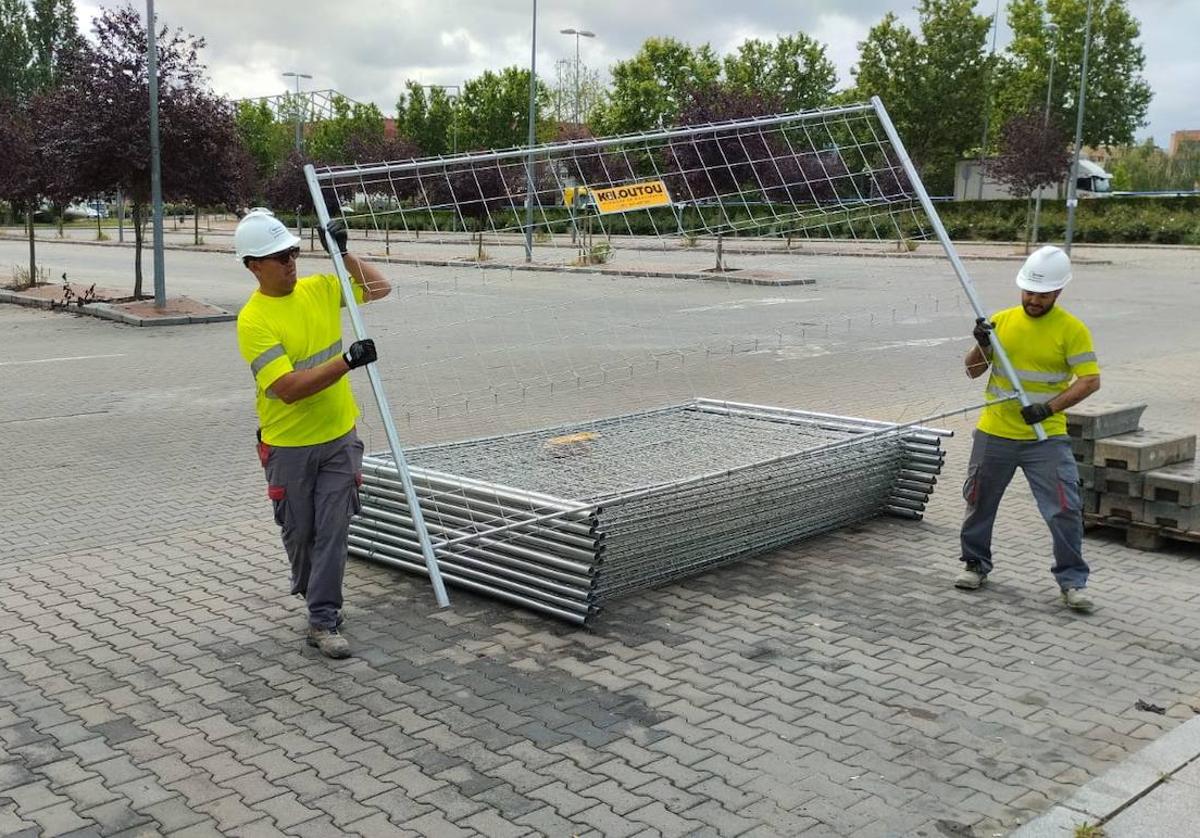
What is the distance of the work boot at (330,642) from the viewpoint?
495 centimetres

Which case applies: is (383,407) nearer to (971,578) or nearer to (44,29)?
(971,578)

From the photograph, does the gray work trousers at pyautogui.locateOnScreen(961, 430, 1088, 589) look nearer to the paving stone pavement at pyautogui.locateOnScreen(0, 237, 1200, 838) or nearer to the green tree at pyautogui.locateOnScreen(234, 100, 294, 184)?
the paving stone pavement at pyautogui.locateOnScreen(0, 237, 1200, 838)

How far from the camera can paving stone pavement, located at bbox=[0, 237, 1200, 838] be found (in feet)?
12.4

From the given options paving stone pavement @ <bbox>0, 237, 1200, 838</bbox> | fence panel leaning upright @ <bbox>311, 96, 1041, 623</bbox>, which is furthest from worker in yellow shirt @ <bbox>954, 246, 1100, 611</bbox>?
fence panel leaning upright @ <bbox>311, 96, 1041, 623</bbox>

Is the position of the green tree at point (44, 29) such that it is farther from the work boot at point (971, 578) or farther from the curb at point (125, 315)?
the work boot at point (971, 578)

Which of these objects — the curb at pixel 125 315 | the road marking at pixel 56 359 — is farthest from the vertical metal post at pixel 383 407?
the curb at pixel 125 315

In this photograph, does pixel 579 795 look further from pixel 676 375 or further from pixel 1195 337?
pixel 1195 337

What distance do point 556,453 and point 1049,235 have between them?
140ft

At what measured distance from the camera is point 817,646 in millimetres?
Answer: 5207

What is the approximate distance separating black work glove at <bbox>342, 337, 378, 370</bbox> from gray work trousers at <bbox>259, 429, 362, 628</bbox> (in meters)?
0.42

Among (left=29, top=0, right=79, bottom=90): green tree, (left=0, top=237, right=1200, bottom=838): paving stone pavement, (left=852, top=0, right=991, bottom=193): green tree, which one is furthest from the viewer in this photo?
(left=29, top=0, right=79, bottom=90): green tree

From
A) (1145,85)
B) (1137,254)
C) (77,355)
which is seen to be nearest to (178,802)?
(77,355)

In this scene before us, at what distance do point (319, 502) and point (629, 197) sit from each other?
254cm

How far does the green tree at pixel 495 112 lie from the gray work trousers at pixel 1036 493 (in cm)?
5364
